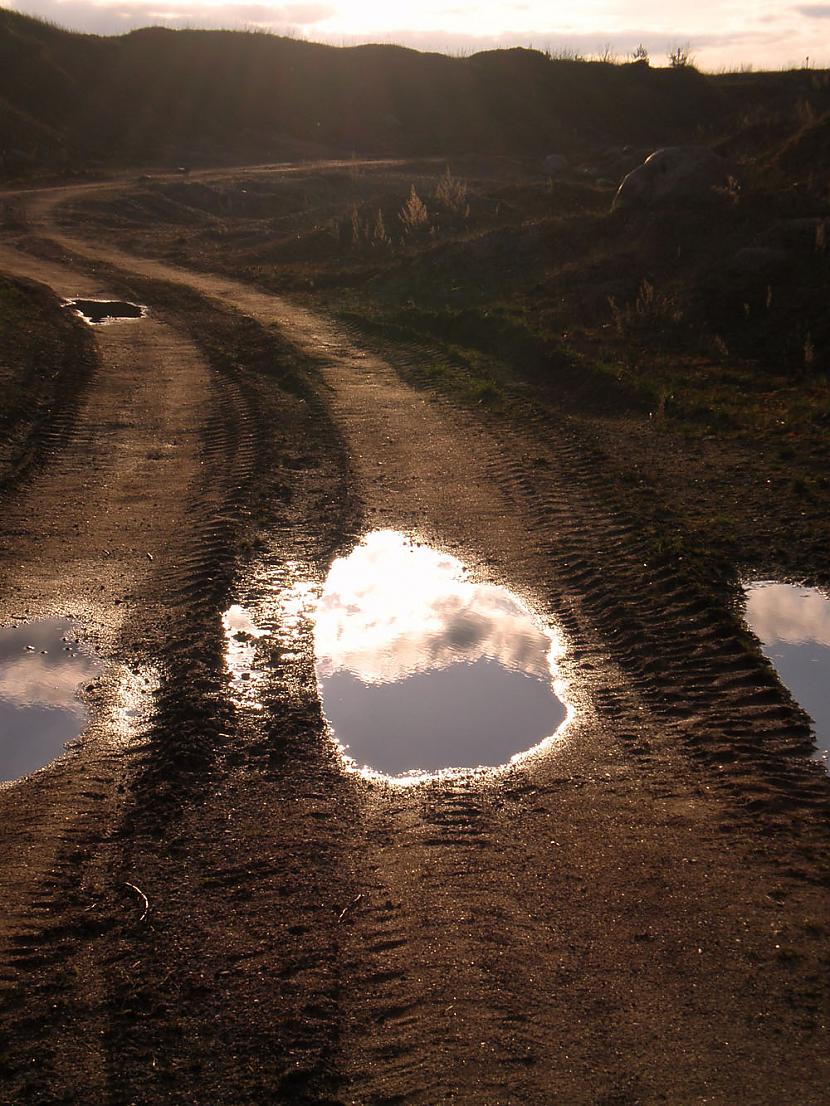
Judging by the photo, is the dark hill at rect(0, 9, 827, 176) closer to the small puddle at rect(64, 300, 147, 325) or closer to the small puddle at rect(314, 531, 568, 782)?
the small puddle at rect(64, 300, 147, 325)

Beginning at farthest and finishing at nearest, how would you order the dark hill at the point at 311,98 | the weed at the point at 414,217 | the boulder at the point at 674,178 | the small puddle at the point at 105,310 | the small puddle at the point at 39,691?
1. the dark hill at the point at 311,98
2. the weed at the point at 414,217
3. the boulder at the point at 674,178
4. the small puddle at the point at 105,310
5. the small puddle at the point at 39,691

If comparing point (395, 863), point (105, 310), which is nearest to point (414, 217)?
point (105, 310)

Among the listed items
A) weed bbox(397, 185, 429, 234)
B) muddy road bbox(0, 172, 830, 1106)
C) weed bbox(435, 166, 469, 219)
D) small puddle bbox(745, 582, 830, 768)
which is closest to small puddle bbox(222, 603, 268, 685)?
muddy road bbox(0, 172, 830, 1106)

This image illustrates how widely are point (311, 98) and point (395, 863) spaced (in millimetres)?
53469

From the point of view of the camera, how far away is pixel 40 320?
1560cm

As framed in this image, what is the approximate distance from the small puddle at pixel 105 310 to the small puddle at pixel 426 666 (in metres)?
10.4

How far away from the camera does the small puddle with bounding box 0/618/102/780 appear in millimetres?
5488

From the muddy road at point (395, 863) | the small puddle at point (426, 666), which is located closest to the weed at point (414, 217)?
the muddy road at point (395, 863)

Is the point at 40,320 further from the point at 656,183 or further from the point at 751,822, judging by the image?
the point at 751,822

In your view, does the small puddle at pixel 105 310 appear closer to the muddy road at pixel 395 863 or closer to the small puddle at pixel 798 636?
the muddy road at pixel 395 863

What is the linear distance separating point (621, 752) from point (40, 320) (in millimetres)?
13033

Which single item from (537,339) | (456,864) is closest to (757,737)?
(456,864)

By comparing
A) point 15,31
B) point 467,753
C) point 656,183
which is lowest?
point 467,753

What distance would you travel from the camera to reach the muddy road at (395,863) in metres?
3.55
